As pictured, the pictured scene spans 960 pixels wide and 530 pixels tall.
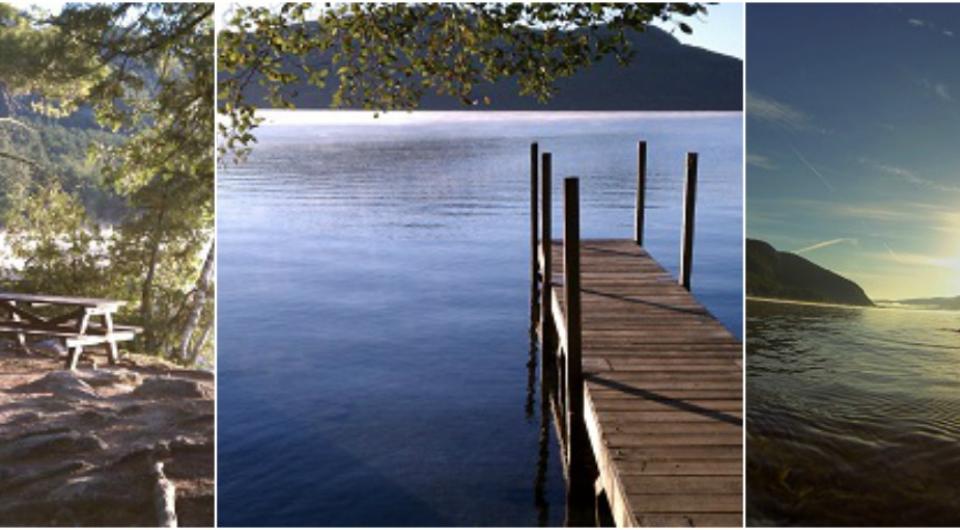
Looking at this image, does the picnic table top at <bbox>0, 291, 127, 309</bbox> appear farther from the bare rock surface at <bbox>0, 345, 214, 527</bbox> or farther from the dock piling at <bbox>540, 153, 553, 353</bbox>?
the dock piling at <bbox>540, 153, 553, 353</bbox>

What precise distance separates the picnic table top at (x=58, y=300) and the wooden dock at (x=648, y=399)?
2.88 metres

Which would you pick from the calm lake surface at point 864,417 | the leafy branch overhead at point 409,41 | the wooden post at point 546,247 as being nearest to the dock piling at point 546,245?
the wooden post at point 546,247

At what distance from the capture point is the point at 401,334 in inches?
452

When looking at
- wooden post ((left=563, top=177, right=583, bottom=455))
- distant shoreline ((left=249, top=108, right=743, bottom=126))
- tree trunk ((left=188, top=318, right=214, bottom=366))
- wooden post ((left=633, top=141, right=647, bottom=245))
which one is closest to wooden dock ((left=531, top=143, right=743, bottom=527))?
wooden post ((left=563, top=177, right=583, bottom=455))

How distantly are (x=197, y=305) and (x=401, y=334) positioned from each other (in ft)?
14.2

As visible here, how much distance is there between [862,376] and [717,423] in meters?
1.57

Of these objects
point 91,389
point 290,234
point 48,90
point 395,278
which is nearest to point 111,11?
point 48,90

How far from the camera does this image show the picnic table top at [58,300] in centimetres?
629

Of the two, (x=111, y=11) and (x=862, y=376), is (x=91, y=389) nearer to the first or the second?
(x=111, y=11)

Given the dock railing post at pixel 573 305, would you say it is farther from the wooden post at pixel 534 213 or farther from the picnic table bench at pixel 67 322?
the wooden post at pixel 534 213

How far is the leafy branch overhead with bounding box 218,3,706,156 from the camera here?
3633mm

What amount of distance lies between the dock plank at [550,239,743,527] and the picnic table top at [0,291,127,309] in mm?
2871

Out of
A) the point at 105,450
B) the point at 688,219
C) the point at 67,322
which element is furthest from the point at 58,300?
the point at 688,219

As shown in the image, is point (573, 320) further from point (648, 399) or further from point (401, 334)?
point (401, 334)
